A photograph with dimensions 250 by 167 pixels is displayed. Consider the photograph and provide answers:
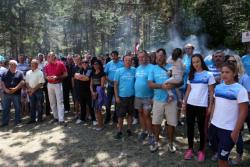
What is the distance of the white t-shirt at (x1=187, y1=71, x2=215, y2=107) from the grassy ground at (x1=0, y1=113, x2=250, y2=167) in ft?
3.64

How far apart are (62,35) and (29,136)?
58.9m

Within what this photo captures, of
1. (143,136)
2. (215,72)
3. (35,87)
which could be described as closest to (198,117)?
(215,72)

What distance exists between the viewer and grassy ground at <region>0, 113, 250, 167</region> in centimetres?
612

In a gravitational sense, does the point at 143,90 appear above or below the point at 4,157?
above

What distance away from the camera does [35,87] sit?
371 inches

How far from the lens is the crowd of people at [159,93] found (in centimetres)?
439

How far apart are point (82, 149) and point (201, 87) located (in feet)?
9.60

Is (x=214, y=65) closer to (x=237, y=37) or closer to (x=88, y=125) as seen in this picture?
(x=88, y=125)

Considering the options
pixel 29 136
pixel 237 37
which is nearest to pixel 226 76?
pixel 29 136

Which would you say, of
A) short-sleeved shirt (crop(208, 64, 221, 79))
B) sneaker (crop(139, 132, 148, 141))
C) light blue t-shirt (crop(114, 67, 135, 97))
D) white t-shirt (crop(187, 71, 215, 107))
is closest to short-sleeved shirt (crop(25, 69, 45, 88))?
light blue t-shirt (crop(114, 67, 135, 97))

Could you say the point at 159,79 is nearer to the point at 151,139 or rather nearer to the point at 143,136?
the point at 151,139

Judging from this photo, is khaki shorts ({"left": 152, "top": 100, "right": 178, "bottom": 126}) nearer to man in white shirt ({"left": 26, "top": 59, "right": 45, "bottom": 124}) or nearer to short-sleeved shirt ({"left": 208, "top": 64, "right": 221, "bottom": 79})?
short-sleeved shirt ({"left": 208, "top": 64, "right": 221, "bottom": 79})

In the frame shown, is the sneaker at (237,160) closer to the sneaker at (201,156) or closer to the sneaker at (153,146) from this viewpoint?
the sneaker at (201,156)

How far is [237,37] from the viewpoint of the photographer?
58.6 feet
